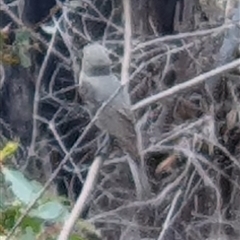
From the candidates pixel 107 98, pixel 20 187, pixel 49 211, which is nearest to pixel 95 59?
pixel 107 98

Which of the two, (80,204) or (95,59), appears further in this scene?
(95,59)

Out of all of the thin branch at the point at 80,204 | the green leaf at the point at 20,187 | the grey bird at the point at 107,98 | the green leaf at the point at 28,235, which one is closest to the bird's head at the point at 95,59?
the grey bird at the point at 107,98

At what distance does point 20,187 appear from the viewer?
6.30ft

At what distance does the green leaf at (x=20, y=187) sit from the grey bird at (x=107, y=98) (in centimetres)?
45

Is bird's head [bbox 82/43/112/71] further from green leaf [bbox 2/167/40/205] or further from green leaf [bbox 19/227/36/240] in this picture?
green leaf [bbox 19/227/36/240]

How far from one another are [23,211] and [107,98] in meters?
0.70

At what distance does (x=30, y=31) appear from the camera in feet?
12.3

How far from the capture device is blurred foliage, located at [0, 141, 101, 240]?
1.81m

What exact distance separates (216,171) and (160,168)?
0.24 metres

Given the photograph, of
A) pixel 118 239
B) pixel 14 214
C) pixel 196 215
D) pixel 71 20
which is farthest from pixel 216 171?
pixel 14 214

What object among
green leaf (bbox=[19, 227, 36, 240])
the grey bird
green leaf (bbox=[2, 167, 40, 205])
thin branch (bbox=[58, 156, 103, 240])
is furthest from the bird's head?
green leaf (bbox=[19, 227, 36, 240])

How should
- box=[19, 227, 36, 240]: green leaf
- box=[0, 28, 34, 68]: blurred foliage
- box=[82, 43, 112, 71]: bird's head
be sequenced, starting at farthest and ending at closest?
Result: 1. box=[0, 28, 34, 68]: blurred foliage
2. box=[82, 43, 112, 71]: bird's head
3. box=[19, 227, 36, 240]: green leaf

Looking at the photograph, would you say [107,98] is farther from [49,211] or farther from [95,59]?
[49,211]

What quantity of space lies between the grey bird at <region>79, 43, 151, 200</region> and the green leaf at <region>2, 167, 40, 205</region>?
0.45 metres
